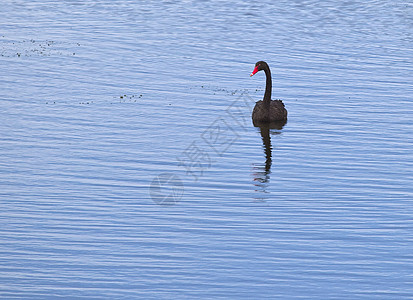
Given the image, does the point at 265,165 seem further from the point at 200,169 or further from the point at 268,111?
the point at 268,111

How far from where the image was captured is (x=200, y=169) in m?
15.3

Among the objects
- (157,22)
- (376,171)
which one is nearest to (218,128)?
(376,171)

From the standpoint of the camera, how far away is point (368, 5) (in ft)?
138

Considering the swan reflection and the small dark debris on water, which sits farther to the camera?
the small dark debris on water

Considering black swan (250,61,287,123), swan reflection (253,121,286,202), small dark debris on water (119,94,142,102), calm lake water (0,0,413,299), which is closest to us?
calm lake water (0,0,413,299)

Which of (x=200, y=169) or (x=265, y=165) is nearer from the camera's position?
(x=200, y=169)

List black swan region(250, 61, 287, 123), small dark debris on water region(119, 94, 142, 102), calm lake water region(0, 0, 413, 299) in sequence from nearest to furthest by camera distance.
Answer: calm lake water region(0, 0, 413, 299) → black swan region(250, 61, 287, 123) → small dark debris on water region(119, 94, 142, 102)

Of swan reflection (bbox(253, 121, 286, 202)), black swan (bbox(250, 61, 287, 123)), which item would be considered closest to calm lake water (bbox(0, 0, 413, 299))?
swan reflection (bbox(253, 121, 286, 202))

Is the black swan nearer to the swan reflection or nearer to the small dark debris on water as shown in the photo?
the swan reflection

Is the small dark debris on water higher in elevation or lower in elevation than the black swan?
lower

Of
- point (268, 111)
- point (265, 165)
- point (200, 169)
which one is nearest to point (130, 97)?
point (268, 111)

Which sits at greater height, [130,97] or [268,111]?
[268,111]

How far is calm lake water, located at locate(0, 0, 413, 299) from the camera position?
10547 mm

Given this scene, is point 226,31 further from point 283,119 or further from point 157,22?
point 283,119
